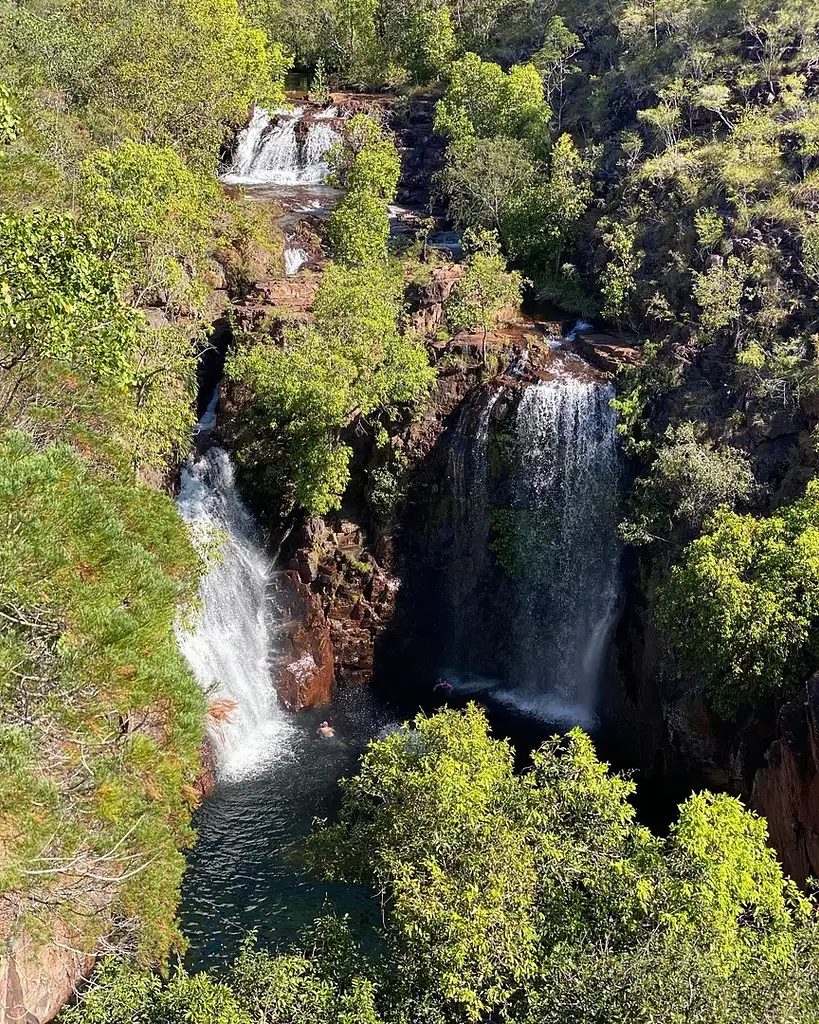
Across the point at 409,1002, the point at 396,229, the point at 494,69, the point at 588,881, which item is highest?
the point at 494,69

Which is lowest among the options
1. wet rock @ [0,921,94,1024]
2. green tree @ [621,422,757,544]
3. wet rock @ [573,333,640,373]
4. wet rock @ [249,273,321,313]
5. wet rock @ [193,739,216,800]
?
wet rock @ [193,739,216,800]

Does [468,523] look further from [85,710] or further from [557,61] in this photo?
[557,61]

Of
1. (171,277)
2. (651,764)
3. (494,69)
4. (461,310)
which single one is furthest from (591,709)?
(494,69)

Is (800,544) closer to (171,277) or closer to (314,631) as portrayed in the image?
(314,631)

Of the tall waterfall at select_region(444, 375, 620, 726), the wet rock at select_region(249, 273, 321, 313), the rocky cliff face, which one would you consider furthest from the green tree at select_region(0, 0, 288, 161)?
the rocky cliff face

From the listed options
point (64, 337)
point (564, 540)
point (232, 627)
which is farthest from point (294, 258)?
point (64, 337)

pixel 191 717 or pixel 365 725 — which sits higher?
pixel 191 717

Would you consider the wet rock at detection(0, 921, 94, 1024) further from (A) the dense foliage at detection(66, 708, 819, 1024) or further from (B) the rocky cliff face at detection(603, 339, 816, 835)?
(B) the rocky cliff face at detection(603, 339, 816, 835)
